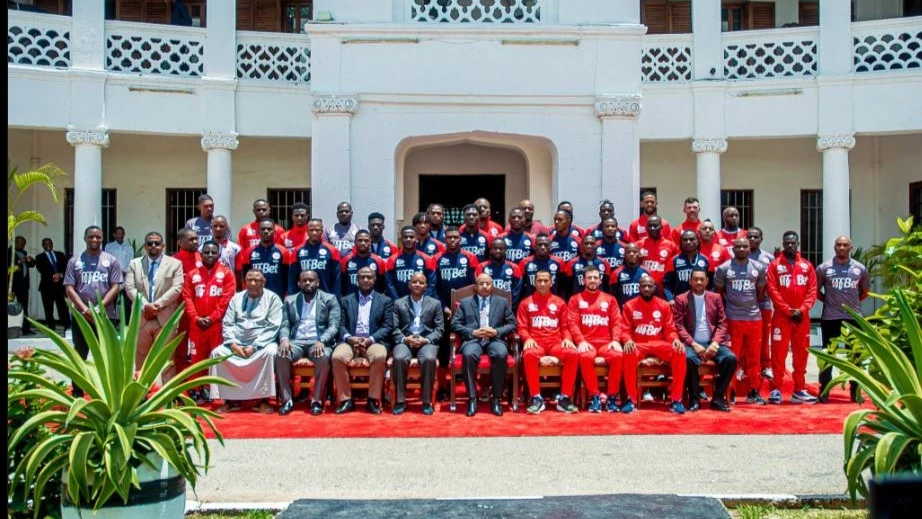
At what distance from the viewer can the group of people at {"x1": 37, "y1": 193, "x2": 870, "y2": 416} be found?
961 cm

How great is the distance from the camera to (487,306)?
10.0 metres

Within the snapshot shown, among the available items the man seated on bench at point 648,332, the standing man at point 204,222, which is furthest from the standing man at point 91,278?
the man seated on bench at point 648,332

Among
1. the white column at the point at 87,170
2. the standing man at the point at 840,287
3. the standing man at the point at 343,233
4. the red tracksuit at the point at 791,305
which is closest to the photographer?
the red tracksuit at the point at 791,305

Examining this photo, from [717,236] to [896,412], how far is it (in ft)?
22.3

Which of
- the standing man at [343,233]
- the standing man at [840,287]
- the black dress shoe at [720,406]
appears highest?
the standing man at [343,233]

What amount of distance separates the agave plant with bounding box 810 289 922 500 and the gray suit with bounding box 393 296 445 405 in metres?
5.08

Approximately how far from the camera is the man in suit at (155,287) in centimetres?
1010

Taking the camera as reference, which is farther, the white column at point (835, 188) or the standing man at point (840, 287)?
the white column at point (835, 188)

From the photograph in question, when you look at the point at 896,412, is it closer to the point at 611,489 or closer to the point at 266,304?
the point at 611,489

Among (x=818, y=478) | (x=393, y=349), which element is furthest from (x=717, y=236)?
(x=818, y=478)

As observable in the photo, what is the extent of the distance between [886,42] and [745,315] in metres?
8.79

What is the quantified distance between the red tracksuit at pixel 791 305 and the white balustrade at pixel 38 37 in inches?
479

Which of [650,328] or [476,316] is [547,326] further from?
[650,328]

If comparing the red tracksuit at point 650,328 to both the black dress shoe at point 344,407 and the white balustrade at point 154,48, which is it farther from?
the white balustrade at point 154,48
